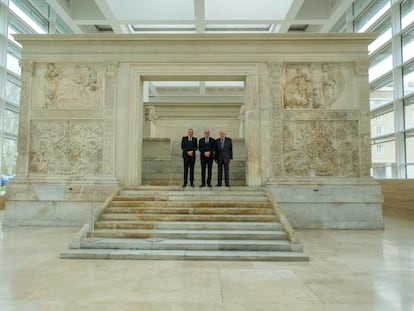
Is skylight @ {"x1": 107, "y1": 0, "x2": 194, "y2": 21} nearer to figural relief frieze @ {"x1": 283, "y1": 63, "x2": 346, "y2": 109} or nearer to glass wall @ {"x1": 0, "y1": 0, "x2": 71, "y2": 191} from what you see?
glass wall @ {"x1": 0, "y1": 0, "x2": 71, "y2": 191}

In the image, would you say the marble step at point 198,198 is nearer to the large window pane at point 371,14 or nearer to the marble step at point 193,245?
the marble step at point 193,245

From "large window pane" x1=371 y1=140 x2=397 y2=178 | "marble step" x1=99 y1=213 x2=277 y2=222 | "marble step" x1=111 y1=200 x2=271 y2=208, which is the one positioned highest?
"large window pane" x1=371 y1=140 x2=397 y2=178

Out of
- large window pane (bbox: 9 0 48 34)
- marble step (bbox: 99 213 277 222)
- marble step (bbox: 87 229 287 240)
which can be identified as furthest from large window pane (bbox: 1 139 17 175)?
marble step (bbox: 87 229 287 240)

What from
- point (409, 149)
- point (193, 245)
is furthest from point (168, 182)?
point (409, 149)

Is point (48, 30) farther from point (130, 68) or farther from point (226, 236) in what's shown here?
point (226, 236)

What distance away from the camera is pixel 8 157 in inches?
589

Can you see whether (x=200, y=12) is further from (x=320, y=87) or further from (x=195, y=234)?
(x=195, y=234)

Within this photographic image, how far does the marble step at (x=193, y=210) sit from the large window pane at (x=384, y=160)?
965 cm

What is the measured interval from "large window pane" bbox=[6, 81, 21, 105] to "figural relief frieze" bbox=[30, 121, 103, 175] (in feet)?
17.9

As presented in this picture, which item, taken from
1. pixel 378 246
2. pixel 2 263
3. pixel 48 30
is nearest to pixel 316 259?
pixel 378 246

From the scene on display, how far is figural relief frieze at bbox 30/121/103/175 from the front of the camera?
35.3ft

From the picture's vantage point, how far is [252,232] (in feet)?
24.5

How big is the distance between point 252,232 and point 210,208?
1632mm

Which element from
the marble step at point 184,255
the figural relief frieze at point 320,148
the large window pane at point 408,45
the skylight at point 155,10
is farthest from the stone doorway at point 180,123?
the large window pane at point 408,45
